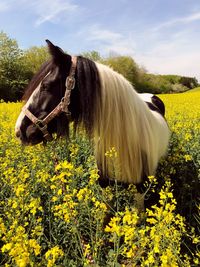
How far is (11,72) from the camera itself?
33094 mm

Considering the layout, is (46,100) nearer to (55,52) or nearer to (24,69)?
(55,52)

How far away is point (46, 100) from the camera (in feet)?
8.79

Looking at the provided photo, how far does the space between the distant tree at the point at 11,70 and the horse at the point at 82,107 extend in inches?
1001

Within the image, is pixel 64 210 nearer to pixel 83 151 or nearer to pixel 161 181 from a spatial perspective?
pixel 161 181

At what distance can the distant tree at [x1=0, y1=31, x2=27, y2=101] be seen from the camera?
95.8ft

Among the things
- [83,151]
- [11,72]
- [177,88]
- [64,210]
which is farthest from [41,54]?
[64,210]

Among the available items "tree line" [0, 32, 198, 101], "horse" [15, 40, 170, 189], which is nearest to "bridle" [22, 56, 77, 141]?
"horse" [15, 40, 170, 189]

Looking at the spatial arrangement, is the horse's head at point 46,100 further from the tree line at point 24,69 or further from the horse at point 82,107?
the tree line at point 24,69

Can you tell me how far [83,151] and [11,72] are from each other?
99.7 feet

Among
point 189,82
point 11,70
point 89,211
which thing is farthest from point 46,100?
point 189,82

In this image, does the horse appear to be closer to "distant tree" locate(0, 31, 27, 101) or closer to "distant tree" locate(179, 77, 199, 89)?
"distant tree" locate(0, 31, 27, 101)

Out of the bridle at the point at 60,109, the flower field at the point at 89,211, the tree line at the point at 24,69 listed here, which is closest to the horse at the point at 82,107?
the bridle at the point at 60,109

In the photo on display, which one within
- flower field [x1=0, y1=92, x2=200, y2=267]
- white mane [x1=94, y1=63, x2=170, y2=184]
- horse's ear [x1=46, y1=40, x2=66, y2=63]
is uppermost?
horse's ear [x1=46, y1=40, x2=66, y2=63]

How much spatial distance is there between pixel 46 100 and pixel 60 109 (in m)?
0.13
